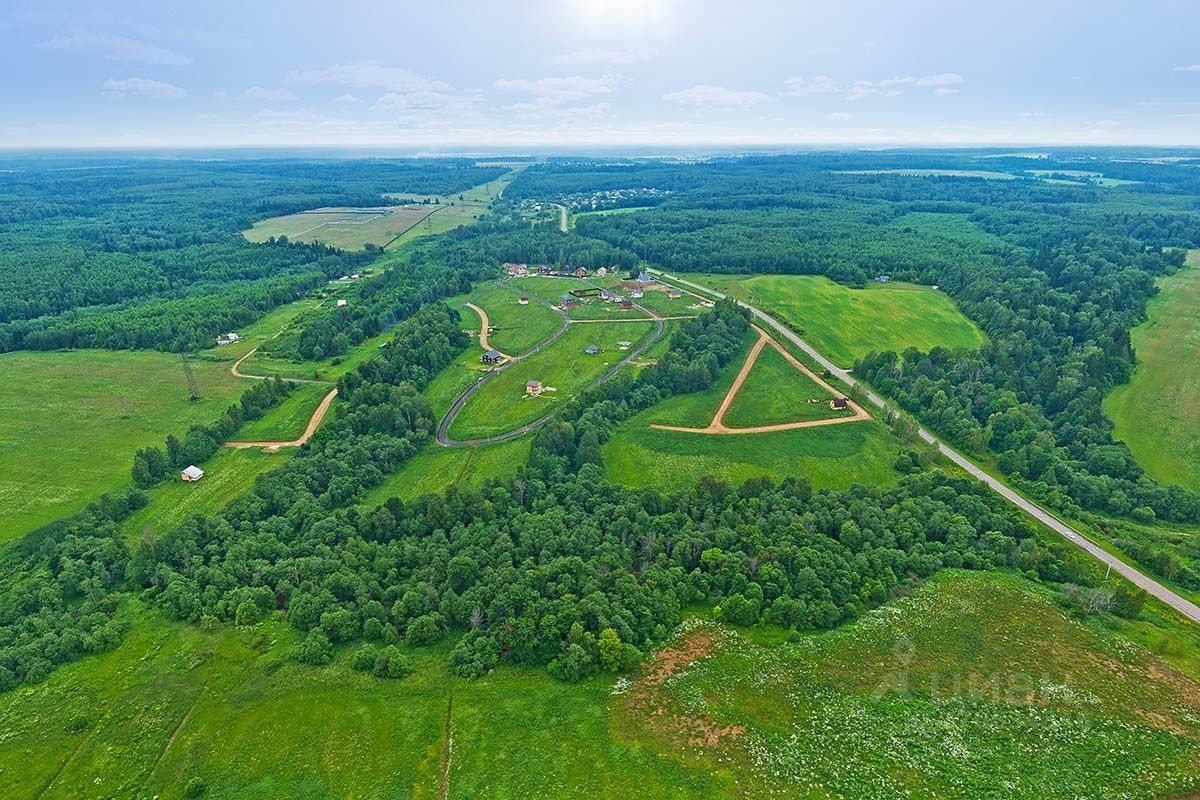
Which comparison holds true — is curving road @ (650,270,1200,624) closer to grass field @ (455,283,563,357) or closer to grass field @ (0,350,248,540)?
A: grass field @ (455,283,563,357)

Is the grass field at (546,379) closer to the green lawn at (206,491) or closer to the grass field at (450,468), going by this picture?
the grass field at (450,468)

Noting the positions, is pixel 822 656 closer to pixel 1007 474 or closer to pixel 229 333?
pixel 1007 474

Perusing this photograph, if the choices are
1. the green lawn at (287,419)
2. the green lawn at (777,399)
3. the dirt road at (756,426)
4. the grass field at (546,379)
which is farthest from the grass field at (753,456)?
the green lawn at (287,419)

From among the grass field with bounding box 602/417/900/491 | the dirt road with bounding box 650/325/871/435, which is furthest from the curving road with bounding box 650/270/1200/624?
the grass field with bounding box 602/417/900/491

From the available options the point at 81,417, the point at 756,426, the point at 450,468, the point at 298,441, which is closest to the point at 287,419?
the point at 298,441

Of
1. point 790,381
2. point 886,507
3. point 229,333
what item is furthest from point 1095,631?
point 229,333
